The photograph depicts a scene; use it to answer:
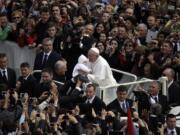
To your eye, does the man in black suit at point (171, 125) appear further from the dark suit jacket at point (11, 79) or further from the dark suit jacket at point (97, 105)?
the dark suit jacket at point (11, 79)

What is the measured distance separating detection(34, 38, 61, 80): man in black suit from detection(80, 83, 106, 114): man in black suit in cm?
237

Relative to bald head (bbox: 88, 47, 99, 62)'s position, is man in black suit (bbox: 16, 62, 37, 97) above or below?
below

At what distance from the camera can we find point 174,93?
2638 cm

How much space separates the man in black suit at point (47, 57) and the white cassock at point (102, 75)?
1.29 m

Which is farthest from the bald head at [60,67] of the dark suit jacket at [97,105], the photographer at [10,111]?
the dark suit jacket at [97,105]

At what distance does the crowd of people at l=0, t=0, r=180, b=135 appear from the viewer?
78.5 feet

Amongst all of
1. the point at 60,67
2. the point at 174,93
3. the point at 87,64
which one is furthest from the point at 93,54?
the point at 174,93

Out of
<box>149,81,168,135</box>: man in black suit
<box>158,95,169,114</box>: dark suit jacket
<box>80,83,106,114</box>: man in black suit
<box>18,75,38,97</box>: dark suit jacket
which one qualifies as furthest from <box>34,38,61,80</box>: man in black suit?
<box>158,95,169,114</box>: dark suit jacket

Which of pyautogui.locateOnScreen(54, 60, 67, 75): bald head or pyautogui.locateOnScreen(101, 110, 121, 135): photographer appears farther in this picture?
pyautogui.locateOnScreen(54, 60, 67, 75): bald head

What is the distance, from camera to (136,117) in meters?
24.0

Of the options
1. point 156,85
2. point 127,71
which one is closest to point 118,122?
point 156,85

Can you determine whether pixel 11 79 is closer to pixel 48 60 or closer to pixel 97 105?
pixel 48 60

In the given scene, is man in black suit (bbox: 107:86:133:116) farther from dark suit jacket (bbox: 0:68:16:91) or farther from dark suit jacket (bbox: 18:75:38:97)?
dark suit jacket (bbox: 0:68:16:91)

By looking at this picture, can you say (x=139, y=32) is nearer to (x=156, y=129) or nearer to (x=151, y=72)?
(x=151, y=72)
